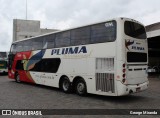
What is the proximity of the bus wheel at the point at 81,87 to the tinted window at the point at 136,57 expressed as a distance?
274cm

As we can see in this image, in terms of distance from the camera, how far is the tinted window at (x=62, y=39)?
1382 centimetres

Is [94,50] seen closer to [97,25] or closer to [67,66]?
[97,25]

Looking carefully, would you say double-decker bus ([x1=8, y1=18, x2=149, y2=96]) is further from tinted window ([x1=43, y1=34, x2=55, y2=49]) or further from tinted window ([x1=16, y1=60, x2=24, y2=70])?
tinted window ([x1=16, y1=60, x2=24, y2=70])

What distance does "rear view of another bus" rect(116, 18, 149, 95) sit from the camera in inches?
421

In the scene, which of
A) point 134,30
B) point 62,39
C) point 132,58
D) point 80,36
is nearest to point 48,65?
point 62,39

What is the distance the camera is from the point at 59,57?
1436cm

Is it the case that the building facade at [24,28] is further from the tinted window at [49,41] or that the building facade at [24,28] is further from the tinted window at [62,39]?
the tinted window at [62,39]

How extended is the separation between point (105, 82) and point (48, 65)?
5.26 meters

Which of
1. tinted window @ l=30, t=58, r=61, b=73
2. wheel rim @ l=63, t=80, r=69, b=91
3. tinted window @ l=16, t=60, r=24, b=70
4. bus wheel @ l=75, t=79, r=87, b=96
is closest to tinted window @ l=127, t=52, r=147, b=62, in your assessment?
bus wheel @ l=75, t=79, r=87, b=96

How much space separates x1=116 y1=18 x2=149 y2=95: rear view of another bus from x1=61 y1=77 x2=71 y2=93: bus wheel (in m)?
3.78

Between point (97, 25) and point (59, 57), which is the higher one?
point (97, 25)

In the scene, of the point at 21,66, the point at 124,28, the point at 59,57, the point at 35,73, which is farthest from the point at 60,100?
the point at 21,66

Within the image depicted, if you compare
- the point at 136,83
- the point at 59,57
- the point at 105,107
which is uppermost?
the point at 59,57

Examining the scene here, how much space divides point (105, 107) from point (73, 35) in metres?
4.78
